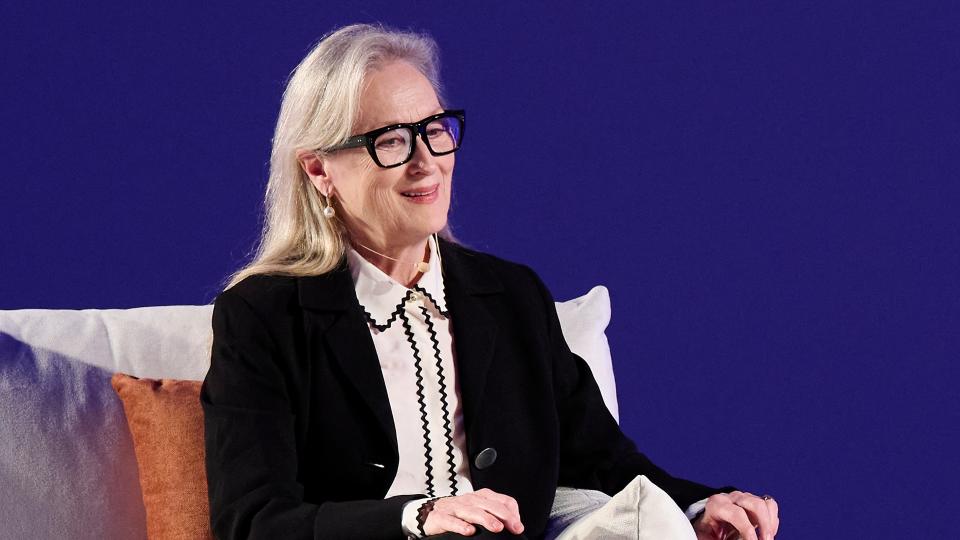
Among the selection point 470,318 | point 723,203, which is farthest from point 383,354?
point 723,203

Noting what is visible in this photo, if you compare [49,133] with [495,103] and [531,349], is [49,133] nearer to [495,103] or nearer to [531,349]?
[495,103]

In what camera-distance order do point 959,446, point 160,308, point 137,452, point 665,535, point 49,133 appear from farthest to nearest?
1. point 959,446
2. point 49,133
3. point 160,308
4. point 137,452
5. point 665,535

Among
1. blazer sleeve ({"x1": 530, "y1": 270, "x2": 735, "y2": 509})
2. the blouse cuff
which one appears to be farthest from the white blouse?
the blouse cuff

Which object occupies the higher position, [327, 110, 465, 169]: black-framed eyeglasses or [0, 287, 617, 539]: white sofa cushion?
[327, 110, 465, 169]: black-framed eyeglasses

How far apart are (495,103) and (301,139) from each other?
1.07 m

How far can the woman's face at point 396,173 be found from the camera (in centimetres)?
214

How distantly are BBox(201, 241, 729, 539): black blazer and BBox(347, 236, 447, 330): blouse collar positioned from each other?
3 centimetres

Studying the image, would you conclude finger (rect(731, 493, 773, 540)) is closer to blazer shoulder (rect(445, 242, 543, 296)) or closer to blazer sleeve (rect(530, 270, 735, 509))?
blazer sleeve (rect(530, 270, 735, 509))

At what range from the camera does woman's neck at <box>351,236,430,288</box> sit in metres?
2.23

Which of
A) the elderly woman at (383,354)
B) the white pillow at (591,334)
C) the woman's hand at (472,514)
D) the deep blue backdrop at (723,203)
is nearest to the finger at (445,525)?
the woman's hand at (472,514)

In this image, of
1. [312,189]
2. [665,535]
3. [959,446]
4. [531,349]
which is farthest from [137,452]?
[959,446]

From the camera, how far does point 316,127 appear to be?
218cm

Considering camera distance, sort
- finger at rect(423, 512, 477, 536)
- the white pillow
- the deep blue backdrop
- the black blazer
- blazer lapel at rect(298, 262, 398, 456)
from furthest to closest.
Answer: the deep blue backdrop < the white pillow < blazer lapel at rect(298, 262, 398, 456) < the black blazer < finger at rect(423, 512, 477, 536)

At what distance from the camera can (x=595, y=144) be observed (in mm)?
3301
